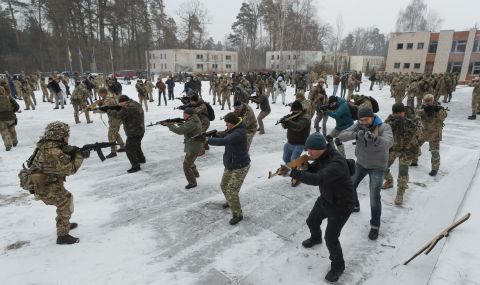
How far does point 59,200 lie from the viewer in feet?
12.4

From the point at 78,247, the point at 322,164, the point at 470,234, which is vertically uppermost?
the point at 322,164

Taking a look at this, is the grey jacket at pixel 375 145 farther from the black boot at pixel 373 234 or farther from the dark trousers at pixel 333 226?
the dark trousers at pixel 333 226

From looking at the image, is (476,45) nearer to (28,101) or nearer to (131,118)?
(131,118)

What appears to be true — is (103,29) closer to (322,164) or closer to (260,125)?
(260,125)

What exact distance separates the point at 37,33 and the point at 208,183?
47141mm

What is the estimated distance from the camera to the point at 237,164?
4.34 metres

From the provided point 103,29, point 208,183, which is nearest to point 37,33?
point 103,29

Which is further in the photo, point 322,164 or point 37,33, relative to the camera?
point 37,33

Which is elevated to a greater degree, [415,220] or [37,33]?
[37,33]

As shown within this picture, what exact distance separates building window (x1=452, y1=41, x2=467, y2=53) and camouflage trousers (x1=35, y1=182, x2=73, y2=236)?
49.0 m

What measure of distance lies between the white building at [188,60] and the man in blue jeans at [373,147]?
5266 centimetres

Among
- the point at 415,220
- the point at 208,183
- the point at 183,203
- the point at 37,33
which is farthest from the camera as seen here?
the point at 37,33

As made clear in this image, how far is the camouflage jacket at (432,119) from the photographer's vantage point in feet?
20.0

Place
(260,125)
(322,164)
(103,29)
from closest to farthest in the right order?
(322,164) → (260,125) → (103,29)
